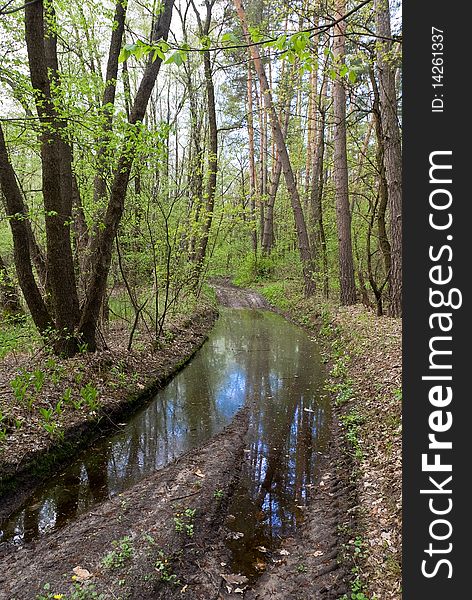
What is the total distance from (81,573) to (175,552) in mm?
747

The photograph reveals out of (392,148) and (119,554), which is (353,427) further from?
(392,148)

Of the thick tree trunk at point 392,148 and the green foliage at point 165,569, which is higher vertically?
the thick tree trunk at point 392,148

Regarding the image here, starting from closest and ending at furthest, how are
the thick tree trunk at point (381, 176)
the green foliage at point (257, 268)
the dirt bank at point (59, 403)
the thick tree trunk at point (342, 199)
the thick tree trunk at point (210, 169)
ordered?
the dirt bank at point (59, 403), the thick tree trunk at point (381, 176), the thick tree trunk at point (342, 199), the thick tree trunk at point (210, 169), the green foliage at point (257, 268)

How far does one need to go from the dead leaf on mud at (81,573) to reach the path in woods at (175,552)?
0.01 meters

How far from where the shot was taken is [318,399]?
7.12m

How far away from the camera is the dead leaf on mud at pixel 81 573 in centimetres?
306

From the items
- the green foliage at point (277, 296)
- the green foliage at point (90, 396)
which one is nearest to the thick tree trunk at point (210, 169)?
the green foliage at point (277, 296)

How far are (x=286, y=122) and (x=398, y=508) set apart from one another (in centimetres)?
1886

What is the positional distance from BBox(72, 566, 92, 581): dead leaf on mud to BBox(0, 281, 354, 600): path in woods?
11 millimetres

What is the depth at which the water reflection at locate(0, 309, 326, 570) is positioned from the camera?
13.4 feet

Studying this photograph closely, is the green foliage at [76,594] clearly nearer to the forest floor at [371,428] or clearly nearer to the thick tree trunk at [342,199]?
the forest floor at [371,428]

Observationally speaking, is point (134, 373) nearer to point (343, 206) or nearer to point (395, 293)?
point (395, 293)

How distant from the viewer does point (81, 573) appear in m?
3.12

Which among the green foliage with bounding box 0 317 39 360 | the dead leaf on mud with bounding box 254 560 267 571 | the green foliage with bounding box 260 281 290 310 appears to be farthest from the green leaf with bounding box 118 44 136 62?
the green foliage with bounding box 260 281 290 310
